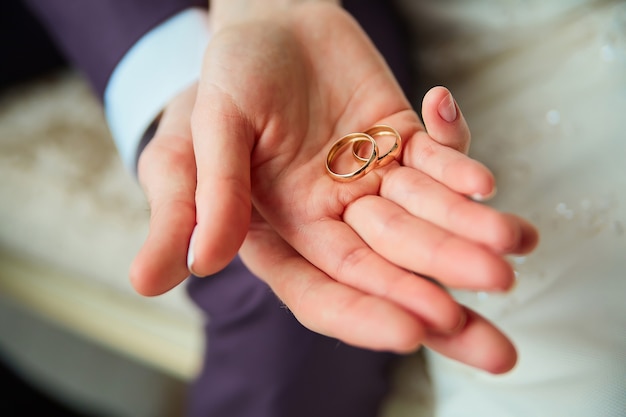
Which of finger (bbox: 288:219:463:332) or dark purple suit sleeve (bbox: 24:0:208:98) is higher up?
dark purple suit sleeve (bbox: 24:0:208:98)

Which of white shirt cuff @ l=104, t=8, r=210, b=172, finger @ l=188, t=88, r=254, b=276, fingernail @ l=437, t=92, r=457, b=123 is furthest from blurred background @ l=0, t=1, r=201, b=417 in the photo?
fingernail @ l=437, t=92, r=457, b=123

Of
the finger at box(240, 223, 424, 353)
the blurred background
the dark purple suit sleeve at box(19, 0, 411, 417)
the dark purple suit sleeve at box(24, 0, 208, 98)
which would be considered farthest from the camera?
the blurred background

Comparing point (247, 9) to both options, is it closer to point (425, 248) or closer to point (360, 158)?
point (360, 158)

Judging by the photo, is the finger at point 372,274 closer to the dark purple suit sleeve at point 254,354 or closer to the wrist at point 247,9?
the dark purple suit sleeve at point 254,354

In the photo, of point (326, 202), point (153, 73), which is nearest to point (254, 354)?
point (326, 202)

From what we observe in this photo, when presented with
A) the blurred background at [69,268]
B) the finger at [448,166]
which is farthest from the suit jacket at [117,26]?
the finger at [448,166]

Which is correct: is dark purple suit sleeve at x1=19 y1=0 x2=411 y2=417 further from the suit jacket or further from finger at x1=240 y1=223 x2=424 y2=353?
finger at x1=240 y1=223 x2=424 y2=353
